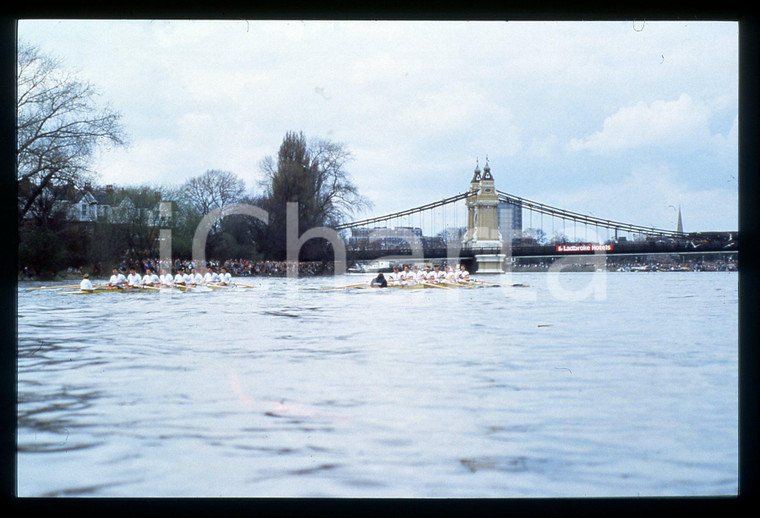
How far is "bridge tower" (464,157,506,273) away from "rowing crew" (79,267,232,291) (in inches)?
217

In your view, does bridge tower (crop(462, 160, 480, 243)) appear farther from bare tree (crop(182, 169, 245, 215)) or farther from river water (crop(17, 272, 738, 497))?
bare tree (crop(182, 169, 245, 215))

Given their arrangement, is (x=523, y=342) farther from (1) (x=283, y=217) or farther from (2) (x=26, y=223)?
(2) (x=26, y=223)

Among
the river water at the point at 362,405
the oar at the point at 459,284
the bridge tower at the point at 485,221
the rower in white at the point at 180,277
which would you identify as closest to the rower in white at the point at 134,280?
the river water at the point at 362,405

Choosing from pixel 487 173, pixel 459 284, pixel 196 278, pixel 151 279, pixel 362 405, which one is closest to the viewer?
pixel 362 405

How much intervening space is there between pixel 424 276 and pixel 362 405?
509 inches

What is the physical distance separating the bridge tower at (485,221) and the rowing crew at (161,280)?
18.1 feet

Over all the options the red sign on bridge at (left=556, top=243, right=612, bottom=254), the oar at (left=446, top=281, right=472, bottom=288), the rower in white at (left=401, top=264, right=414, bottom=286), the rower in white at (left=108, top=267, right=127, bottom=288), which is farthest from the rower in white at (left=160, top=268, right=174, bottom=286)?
the oar at (left=446, top=281, right=472, bottom=288)

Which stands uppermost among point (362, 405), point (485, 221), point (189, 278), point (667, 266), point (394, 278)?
point (485, 221)

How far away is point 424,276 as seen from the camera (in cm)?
1770

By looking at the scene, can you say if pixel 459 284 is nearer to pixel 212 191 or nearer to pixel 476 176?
pixel 476 176

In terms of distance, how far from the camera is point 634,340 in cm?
993

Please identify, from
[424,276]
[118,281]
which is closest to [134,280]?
[118,281]

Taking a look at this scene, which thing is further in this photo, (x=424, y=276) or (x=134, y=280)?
(x=424, y=276)

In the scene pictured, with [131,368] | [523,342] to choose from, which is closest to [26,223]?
[131,368]
